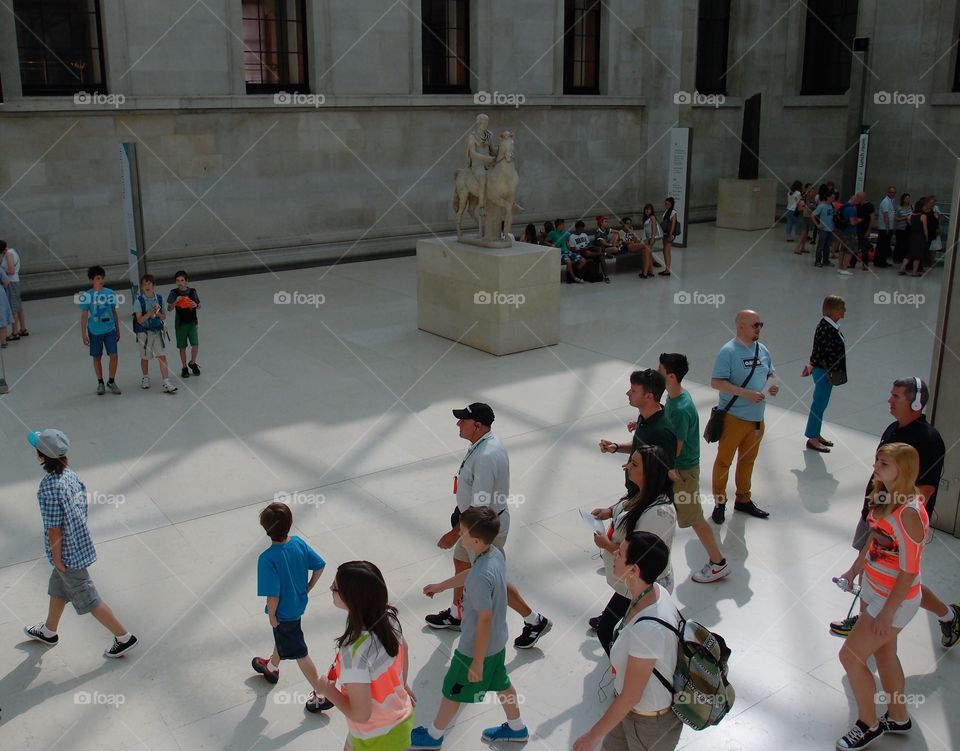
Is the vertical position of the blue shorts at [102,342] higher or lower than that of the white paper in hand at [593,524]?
lower

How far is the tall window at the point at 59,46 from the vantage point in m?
16.3

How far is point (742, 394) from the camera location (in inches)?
294

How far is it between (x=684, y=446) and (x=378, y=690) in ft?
11.4

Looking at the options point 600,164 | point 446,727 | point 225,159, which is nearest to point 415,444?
point 446,727

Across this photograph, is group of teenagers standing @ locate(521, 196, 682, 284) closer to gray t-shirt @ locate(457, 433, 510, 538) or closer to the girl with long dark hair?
gray t-shirt @ locate(457, 433, 510, 538)

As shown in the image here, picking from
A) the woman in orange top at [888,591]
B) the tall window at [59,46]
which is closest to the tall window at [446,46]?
the tall window at [59,46]

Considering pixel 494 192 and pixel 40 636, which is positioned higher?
pixel 494 192

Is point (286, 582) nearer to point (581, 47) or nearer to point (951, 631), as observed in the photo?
point (951, 631)

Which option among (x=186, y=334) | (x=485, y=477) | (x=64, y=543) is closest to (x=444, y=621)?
(x=485, y=477)

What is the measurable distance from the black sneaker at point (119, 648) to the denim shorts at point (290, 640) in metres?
1.26

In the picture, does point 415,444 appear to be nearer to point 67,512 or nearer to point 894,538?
point 67,512

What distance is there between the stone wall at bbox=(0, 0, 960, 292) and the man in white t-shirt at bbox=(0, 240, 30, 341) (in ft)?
9.80

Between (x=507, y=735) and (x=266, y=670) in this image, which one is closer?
(x=507, y=735)

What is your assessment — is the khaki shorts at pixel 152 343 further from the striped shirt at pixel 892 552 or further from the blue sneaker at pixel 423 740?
the striped shirt at pixel 892 552
